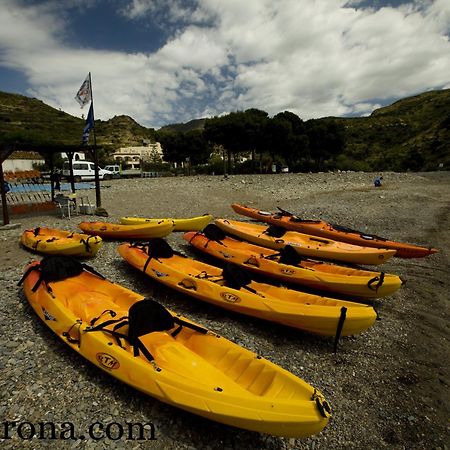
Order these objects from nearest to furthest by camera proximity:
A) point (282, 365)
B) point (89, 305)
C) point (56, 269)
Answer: point (282, 365)
point (89, 305)
point (56, 269)

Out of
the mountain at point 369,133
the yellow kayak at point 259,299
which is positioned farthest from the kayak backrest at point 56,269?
the mountain at point 369,133

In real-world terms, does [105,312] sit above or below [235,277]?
below

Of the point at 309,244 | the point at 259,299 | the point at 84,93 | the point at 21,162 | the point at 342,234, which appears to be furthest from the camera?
the point at 21,162

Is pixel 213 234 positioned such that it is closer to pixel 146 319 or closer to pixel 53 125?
pixel 146 319

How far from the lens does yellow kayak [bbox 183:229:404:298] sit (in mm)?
6590

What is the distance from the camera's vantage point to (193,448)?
366 cm

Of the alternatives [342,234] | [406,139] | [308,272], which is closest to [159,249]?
[308,272]

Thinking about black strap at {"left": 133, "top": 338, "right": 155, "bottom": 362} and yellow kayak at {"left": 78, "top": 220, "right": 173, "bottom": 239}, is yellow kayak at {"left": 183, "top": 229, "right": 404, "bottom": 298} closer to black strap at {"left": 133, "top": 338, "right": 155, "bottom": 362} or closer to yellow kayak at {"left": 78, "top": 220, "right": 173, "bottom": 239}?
yellow kayak at {"left": 78, "top": 220, "right": 173, "bottom": 239}

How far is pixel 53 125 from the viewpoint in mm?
88188

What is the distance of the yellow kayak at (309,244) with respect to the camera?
27.6ft

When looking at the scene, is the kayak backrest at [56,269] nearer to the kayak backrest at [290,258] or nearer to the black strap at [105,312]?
the black strap at [105,312]

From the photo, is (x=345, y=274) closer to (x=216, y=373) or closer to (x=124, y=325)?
(x=216, y=373)

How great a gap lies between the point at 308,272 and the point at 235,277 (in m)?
1.84

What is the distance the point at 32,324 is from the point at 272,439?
4521 millimetres
